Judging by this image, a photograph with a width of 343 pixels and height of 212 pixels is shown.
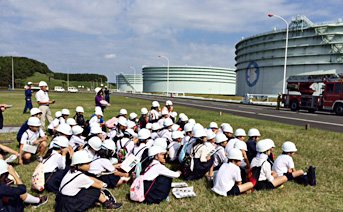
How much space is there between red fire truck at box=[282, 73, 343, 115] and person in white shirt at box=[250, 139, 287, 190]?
60.2 ft

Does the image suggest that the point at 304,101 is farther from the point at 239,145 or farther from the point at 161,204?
the point at 161,204

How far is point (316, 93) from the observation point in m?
21.1

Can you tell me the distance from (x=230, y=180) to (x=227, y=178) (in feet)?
0.24

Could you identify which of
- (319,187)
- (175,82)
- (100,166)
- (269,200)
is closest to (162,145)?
(100,166)

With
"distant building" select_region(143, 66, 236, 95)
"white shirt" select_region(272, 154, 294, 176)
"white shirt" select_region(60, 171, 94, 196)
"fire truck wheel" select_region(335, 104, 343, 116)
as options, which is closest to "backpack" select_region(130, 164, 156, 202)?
"white shirt" select_region(60, 171, 94, 196)

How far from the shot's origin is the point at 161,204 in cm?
426

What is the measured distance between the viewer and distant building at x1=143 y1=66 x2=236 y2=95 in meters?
110

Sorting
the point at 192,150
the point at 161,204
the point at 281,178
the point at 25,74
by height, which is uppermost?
the point at 25,74

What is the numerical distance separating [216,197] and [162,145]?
1408 mm

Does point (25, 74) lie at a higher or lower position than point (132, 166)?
higher

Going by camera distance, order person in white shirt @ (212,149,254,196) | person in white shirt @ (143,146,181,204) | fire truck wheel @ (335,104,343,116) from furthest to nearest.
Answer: fire truck wheel @ (335,104,343,116)
person in white shirt @ (212,149,254,196)
person in white shirt @ (143,146,181,204)

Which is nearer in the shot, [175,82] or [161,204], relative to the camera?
[161,204]

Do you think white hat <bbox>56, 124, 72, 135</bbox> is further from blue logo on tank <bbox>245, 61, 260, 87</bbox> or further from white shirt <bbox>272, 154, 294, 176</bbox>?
blue logo on tank <bbox>245, 61, 260, 87</bbox>

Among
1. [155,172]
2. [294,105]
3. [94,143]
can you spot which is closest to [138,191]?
[155,172]
